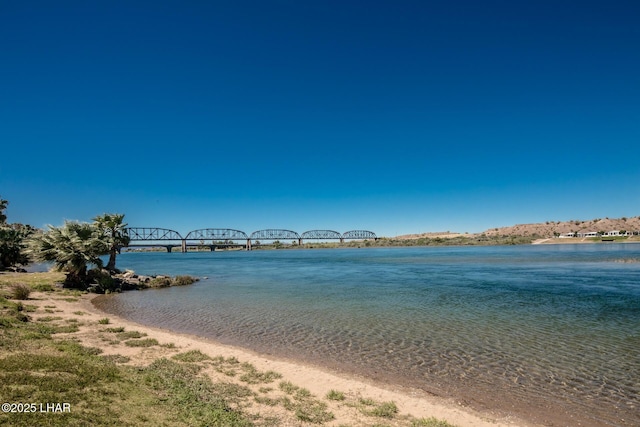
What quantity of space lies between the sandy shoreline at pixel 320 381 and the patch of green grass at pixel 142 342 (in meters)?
0.35

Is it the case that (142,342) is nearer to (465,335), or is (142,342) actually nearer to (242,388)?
(242,388)

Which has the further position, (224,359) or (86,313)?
(86,313)

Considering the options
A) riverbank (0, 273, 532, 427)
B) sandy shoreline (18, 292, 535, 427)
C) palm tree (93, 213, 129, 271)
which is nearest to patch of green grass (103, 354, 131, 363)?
riverbank (0, 273, 532, 427)

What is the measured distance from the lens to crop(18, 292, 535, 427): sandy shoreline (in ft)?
29.0

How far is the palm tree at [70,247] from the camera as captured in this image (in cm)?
2959

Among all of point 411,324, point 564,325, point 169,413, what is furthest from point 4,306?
point 564,325

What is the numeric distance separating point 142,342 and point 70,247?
69.0 feet

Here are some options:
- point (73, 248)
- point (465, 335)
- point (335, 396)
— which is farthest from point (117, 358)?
point (73, 248)

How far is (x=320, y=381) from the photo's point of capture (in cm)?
1116

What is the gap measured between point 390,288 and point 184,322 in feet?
71.4

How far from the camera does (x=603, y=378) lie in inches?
454

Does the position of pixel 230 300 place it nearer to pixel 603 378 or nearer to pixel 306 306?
pixel 306 306

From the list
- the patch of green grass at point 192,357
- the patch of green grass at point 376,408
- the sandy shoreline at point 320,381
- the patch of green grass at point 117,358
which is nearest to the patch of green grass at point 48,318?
the sandy shoreline at point 320,381

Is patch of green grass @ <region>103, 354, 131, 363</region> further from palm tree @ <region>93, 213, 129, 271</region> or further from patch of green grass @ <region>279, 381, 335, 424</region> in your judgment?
palm tree @ <region>93, 213, 129, 271</region>
